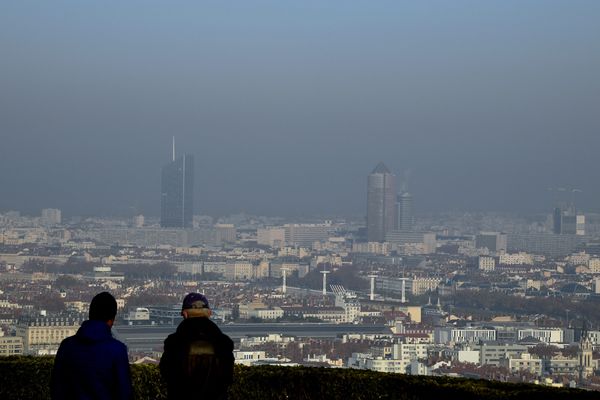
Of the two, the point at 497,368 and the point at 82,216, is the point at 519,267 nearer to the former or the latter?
the point at 82,216

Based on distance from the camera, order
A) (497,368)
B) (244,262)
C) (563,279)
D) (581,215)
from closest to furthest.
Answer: (497,368) → (563,279) → (244,262) → (581,215)

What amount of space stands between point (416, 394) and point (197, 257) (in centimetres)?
7323

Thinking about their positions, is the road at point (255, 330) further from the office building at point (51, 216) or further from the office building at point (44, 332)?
the office building at point (51, 216)

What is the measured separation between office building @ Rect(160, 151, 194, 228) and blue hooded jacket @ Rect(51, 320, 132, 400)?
85.2m

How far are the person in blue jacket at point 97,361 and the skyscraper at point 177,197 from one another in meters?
85.2

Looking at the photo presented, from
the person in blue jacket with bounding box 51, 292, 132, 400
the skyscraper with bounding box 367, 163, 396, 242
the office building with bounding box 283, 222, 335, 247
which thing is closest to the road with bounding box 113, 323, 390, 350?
the person in blue jacket with bounding box 51, 292, 132, 400

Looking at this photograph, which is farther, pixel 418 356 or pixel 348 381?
pixel 418 356

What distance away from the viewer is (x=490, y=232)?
312 feet

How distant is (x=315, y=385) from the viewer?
→ 7.82m

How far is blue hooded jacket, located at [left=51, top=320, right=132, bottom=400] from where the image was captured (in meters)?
5.02

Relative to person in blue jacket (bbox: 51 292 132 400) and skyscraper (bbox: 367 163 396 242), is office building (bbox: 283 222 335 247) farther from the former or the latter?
person in blue jacket (bbox: 51 292 132 400)

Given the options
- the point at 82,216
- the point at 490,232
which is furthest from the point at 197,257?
the point at 490,232

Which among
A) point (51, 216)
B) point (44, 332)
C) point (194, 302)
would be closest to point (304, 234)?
point (51, 216)

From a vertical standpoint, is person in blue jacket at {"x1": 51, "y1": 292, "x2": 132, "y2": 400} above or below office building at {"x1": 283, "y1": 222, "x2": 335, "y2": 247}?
below
